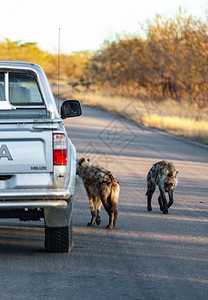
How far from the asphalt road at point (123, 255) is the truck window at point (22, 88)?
158cm

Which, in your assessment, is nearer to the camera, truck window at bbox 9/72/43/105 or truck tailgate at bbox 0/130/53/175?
truck tailgate at bbox 0/130/53/175

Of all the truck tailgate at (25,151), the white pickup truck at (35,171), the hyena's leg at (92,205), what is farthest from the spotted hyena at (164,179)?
the truck tailgate at (25,151)

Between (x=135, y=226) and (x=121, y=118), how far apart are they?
26.1 meters

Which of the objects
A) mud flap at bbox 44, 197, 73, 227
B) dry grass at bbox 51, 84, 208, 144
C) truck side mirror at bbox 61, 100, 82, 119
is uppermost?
truck side mirror at bbox 61, 100, 82, 119

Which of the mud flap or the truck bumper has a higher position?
the truck bumper

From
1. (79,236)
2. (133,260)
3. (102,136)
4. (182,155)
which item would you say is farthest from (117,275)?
(102,136)

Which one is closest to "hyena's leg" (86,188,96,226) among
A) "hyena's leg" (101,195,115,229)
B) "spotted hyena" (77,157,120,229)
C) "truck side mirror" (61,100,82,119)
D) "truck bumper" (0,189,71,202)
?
"spotted hyena" (77,157,120,229)

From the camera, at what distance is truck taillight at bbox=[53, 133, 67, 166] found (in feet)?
19.9

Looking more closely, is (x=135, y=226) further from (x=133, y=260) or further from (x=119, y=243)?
(x=133, y=260)

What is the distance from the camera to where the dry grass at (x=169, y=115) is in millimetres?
24250

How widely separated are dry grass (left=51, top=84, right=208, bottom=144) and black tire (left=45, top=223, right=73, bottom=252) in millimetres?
15022

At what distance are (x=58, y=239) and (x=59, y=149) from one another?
1.05m

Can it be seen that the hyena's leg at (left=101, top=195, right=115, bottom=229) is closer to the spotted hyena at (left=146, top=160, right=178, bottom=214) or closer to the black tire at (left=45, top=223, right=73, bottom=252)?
the black tire at (left=45, top=223, right=73, bottom=252)

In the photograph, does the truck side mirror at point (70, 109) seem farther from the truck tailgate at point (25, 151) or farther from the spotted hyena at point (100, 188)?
the truck tailgate at point (25, 151)
